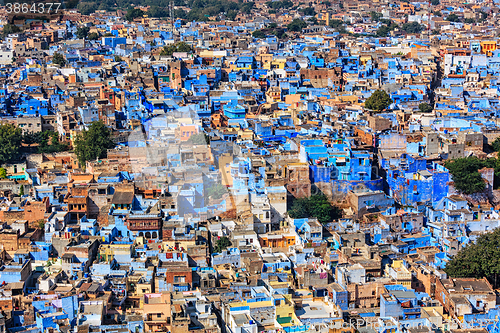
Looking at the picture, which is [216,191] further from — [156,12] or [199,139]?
[156,12]

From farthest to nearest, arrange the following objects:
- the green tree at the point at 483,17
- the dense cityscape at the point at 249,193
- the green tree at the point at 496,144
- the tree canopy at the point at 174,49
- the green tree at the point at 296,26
Answer: the green tree at the point at 483,17 < the green tree at the point at 296,26 < the tree canopy at the point at 174,49 < the green tree at the point at 496,144 < the dense cityscape at the point at 249,193

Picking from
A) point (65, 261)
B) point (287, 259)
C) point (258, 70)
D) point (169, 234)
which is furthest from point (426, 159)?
point (258, 70)

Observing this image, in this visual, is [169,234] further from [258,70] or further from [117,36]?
[117,36]

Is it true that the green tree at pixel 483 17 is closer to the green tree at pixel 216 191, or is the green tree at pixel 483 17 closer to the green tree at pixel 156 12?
the green tree at pixel 156 12

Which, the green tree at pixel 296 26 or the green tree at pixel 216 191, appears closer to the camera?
the green tree at pixel 216 191

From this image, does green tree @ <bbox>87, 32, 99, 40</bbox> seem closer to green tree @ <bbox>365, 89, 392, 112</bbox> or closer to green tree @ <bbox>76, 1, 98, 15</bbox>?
green tree @ <bbox>76, 1, 98, 15</bbox>

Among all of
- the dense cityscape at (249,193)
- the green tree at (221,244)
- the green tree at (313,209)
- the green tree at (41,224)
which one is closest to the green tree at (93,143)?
the dense cityscape at (249,193)

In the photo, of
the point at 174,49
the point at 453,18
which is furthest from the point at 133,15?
the point at 453,18
